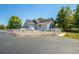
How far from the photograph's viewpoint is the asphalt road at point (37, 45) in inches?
148

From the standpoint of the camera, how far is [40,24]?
12.8 feet

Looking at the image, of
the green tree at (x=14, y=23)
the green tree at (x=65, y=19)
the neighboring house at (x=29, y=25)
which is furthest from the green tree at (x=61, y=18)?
the green tree at (x=14, y=23)

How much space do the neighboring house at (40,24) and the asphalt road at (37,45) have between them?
160 mm

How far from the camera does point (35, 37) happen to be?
3.89 meters

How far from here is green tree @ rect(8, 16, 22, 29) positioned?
384cm

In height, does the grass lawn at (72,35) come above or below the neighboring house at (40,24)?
below

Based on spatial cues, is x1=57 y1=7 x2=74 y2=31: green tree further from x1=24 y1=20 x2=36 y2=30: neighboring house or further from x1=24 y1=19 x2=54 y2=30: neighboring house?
x1=24 y1=20 x2=36 y2=30: neighboring house

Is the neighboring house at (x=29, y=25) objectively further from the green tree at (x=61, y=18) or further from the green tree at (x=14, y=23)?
the green tree at (x=61, y=18)

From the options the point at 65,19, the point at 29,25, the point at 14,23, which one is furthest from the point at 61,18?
the point at 14,23
